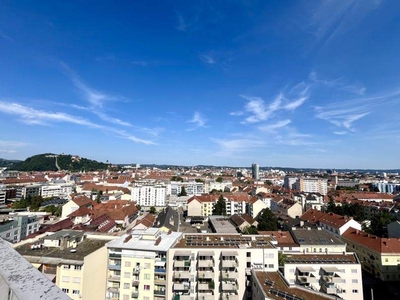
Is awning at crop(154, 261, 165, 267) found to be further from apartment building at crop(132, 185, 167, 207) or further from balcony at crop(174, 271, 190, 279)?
apartment building at crop(132, 185, 167, 207)

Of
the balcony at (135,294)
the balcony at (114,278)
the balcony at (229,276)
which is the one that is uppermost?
the balcony at (229,276)

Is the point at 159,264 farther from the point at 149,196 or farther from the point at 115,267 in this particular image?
the point at 149,196

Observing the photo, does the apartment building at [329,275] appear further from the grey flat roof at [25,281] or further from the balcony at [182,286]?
the grey flat roof at [25,281]

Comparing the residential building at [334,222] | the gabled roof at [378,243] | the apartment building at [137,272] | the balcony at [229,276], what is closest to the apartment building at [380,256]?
the gabled roof at [378,243]

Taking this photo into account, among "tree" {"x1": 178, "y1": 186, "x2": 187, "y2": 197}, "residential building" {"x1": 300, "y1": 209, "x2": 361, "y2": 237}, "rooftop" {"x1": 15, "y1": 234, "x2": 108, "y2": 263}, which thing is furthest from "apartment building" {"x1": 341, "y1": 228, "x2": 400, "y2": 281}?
"tree" {"x1": 178, "y1": 186, "x2": 187, "y2": 197}

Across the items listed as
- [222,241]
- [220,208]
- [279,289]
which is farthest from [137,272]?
[220,208]

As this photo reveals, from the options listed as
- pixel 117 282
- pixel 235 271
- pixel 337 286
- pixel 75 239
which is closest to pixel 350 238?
pixel 337 286

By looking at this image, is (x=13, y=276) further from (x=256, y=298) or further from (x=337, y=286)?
(x=337, y=286)

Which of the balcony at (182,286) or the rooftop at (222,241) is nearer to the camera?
the balcony at (182,286)
